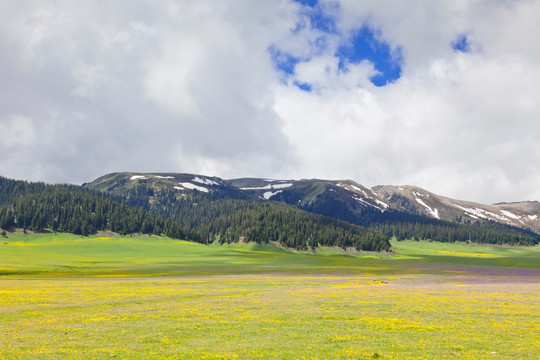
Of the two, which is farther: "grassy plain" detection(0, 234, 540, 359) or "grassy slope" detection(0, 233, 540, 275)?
"grassy slope" detection(0, 233, 540, 275)

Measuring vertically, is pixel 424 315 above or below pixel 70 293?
above

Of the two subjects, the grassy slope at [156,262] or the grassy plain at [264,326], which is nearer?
the grassy plain at [264,326]

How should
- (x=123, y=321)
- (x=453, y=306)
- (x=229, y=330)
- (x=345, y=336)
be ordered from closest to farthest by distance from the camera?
(x=345, y=336)
(x=229, y=330)
(x=123, y=321)
(x=453, y=306)

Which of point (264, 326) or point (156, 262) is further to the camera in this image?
point (156, 262)

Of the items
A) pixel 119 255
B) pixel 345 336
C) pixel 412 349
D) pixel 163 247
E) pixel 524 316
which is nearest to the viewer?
pixel 412 349

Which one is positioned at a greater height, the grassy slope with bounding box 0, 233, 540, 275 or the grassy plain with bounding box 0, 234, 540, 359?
the grassy plain with bounding box 0, 234, 540, 359

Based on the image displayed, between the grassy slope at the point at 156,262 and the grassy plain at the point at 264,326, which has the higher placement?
the grassy plain at the point at 264,326

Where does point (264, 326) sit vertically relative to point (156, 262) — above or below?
above

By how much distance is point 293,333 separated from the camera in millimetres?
23812

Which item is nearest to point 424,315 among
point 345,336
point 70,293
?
point 345,336

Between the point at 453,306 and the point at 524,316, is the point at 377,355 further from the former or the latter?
the point at 453,306

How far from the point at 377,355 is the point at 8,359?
16600 millimetres

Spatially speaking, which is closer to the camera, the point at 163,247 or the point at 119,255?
the point at 119,255

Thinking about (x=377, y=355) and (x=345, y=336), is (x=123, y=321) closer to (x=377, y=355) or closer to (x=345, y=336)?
(x=345, y=336)
